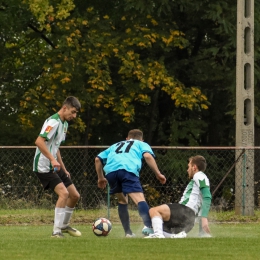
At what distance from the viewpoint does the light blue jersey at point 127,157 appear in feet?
40.8

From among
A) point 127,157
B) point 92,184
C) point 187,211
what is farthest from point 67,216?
point 92,184

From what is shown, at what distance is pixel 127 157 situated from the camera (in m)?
12.5

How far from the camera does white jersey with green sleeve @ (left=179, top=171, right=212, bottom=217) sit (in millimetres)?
12109

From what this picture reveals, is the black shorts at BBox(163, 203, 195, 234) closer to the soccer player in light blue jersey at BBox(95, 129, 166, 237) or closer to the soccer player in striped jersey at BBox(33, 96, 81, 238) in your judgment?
the soccer player in light blue jersey at BBox(95, 129, 166, 237)

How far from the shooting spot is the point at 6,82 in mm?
32625

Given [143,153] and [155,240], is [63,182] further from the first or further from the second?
[155,240]

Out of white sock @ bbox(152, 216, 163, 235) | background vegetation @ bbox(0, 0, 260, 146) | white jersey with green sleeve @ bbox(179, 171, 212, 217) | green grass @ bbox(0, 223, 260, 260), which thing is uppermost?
background vegetation @ bbox(0, 0, 260, 146)

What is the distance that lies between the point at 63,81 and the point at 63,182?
15.3 meters

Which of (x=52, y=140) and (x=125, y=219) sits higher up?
(x=52, y=140)

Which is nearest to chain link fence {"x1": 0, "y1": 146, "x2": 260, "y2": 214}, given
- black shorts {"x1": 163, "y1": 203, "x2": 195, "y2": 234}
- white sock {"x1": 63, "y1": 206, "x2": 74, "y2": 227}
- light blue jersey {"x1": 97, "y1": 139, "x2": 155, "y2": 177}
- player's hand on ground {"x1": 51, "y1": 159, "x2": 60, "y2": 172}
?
white sock {"x1": 63, "y1": 206, "x2": 74, "y2": 227}

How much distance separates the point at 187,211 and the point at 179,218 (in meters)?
0.13

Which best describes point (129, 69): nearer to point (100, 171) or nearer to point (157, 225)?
point (100, 171)

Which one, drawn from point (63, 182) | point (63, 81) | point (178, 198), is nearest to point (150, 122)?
point (63, 81)

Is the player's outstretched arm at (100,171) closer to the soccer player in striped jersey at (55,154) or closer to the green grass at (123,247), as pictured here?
the soccer player in striped jersey at (55,154)
